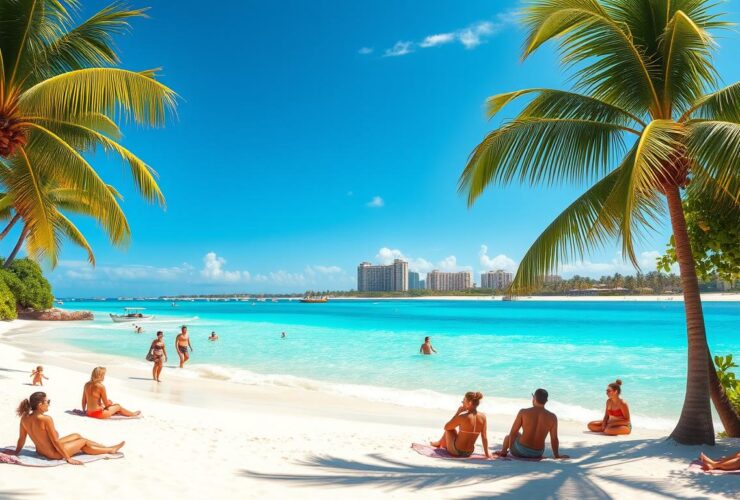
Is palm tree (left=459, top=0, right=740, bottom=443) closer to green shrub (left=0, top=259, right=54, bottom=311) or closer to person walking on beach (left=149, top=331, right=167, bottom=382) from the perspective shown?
person walking on beach (left=149, top=331, right=167, bottom=382)

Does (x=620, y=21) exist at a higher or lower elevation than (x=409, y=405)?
higher

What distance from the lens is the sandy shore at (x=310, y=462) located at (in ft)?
15.9

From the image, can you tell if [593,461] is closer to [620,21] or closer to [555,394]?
[620,21]

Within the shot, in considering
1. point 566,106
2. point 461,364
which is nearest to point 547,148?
point 566,106

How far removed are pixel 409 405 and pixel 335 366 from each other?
8.26 metres

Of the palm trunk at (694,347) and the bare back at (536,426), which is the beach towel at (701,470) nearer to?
the palm trunk at (694,347)

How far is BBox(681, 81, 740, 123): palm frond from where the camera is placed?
229 inches

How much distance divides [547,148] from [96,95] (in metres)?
7.20

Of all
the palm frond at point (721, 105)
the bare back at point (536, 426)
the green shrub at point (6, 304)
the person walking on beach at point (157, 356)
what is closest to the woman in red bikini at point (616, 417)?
the bare back at point (536, 426)

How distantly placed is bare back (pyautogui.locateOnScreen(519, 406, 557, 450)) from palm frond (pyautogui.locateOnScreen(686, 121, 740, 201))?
3462mm

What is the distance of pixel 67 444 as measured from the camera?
551 cm

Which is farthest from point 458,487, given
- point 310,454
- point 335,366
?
point 335,366

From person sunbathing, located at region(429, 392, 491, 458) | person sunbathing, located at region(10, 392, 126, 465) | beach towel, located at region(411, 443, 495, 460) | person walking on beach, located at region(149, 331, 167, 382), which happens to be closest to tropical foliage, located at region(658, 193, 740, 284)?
person sunbathing, located at region(429, 392, 491, 458)

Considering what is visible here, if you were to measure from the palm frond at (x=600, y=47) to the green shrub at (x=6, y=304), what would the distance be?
3859cm
